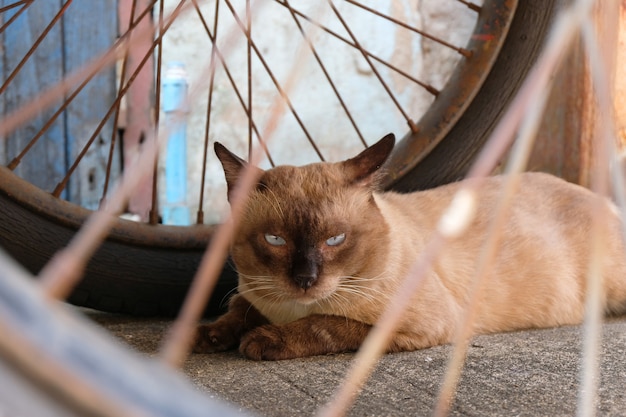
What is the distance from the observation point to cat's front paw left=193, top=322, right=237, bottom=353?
179 cm

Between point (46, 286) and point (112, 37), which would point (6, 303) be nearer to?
point (46, 286)

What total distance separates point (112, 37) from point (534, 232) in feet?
7.02

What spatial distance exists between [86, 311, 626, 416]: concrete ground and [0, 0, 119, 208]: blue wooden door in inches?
67.9

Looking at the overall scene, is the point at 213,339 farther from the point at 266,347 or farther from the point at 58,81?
the point at 58,81

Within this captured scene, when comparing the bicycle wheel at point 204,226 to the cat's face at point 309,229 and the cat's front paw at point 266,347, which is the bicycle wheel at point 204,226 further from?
the cat's front paw at point 266,347

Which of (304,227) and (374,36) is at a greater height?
(374,36)

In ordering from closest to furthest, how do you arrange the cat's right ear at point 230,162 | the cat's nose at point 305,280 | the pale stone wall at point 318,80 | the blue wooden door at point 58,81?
the cat's nose at point 305,280 → the cat's right ear at point 230,162 → the blue wooden door at point 58,81 → the pale stone wall at point 318,80

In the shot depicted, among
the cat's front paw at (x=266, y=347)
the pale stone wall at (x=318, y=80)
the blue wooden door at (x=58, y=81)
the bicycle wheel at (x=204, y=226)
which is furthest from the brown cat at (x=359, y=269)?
the blue wooden door at (x=58, y=81)

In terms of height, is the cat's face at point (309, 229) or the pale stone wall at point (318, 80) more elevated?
the pale stone wall at point (318, 80)

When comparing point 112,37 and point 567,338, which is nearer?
point 567,338

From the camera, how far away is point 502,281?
6.82 ft

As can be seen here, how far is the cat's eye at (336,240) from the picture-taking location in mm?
1718

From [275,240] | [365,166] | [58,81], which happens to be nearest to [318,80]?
[58,81]

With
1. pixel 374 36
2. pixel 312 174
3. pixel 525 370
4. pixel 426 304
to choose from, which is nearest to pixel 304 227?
pixel 312 174
